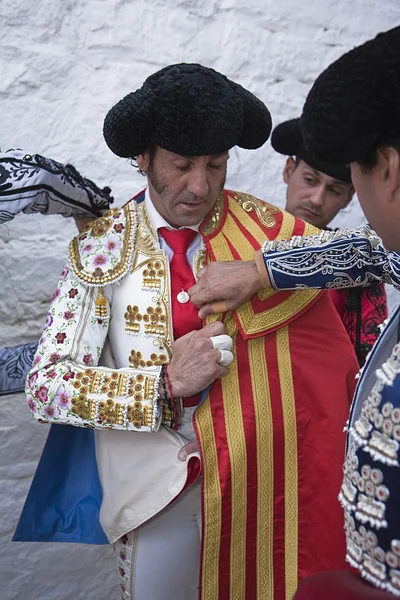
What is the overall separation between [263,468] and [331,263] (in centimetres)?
52

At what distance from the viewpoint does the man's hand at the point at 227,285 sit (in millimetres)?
1882

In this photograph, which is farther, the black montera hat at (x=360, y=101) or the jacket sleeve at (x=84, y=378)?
the jacket sleeve at (x=84, y=378)

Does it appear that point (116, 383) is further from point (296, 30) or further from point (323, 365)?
point (296, 30)

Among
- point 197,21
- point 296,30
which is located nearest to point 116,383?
point 197,21

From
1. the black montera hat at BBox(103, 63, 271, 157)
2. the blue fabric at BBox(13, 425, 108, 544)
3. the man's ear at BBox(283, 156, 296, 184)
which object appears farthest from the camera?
the man's ear at BBox(283, 156, 296, 184)

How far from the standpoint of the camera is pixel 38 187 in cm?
195

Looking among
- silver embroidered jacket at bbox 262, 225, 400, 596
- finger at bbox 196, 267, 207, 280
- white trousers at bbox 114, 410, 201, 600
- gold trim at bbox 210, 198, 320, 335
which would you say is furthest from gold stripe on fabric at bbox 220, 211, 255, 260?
silver embroidered jacket at bbox 262, 225, 400, 596

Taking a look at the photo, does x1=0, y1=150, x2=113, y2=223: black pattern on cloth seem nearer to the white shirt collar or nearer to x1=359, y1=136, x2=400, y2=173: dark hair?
the white shirt collar

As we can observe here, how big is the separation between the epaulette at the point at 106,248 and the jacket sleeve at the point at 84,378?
39 millimetres

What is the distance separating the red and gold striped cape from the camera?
6.32ft

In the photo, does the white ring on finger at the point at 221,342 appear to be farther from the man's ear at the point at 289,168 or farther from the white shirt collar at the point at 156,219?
the man's ear at the point at 289,168

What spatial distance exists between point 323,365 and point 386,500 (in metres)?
0.91

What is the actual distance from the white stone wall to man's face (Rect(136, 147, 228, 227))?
85cm

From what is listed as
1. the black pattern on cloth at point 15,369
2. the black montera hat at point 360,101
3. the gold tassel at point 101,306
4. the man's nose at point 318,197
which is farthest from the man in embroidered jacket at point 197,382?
the black montera hat at point 360,101
